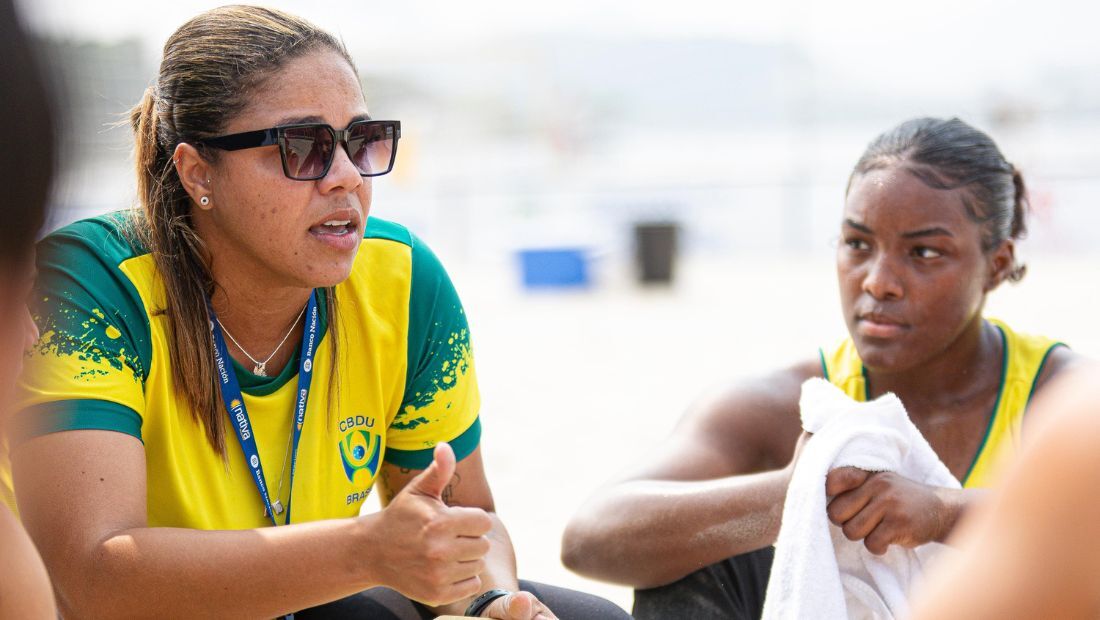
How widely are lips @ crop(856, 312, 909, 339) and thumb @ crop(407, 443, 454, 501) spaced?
1.30 m

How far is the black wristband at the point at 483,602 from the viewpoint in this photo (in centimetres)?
241

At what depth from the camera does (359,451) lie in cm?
257

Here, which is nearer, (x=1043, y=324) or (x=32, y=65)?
(x=32, y=65)

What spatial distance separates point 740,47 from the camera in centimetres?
2531

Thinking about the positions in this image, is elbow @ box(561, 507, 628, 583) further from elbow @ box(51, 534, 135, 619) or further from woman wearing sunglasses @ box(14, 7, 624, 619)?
elbow @ box(51, 534, 135, 619)

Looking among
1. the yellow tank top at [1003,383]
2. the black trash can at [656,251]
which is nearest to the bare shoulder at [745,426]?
the yellow tank top at [1003,383]

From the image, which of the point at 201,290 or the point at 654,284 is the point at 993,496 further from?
the point at 654,284

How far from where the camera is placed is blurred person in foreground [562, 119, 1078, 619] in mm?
2668

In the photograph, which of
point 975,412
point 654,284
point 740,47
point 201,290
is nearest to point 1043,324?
point 654,284

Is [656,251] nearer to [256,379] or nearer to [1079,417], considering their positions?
[256,379]

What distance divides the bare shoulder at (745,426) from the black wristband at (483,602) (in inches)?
25.1

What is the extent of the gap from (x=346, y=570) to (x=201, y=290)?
0.68 m

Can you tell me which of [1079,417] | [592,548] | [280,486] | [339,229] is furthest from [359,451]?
[1079,417]

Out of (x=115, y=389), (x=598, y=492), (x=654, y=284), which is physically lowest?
(x=654, y=284)
